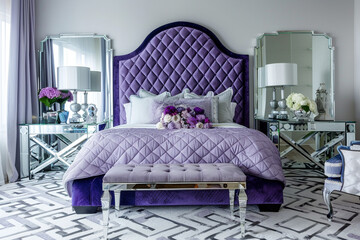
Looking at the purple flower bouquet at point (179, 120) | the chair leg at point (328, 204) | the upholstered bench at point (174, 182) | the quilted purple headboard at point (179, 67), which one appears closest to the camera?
the upholstered bench at point (174, 182)

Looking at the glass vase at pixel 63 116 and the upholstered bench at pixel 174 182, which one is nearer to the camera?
the upholstered bench at pixel 174 182

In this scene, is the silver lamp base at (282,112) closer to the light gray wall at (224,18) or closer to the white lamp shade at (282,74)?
the white lamp shade at (282,74)

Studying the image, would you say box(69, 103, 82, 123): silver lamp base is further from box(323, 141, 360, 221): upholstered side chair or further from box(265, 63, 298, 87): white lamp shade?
box(323, 141, 360, 221): upholstered side chair

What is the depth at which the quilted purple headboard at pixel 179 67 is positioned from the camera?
4.65 meters

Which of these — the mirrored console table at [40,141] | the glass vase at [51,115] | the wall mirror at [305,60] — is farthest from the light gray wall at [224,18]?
the mirrored console table at [40,141]

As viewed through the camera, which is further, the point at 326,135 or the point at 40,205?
the point at 326,135

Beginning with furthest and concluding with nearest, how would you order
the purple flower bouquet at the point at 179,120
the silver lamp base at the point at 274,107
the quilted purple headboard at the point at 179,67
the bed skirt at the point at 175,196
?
the quilted purple headboard at the point at 179,67 < the silver lamp base at the point at 274,107 < the purple flower bouquet at the point at 179,120 < the bed skirt at the point at 175,196

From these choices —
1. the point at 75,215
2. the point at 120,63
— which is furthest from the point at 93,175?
the point at 120,63

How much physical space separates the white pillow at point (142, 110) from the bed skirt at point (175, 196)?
1.43 metres

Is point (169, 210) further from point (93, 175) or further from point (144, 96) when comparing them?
point (144, 96)

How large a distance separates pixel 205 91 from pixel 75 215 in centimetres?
263

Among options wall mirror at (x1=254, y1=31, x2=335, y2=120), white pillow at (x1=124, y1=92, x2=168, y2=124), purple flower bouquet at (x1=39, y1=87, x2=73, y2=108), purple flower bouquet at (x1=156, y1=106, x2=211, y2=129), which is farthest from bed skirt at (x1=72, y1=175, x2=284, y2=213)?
wall mirror at (x1=254, y1=31, x2=335, y2=120)

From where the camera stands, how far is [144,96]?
4.48 metres

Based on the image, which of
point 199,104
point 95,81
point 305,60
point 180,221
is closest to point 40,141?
point 95,81
